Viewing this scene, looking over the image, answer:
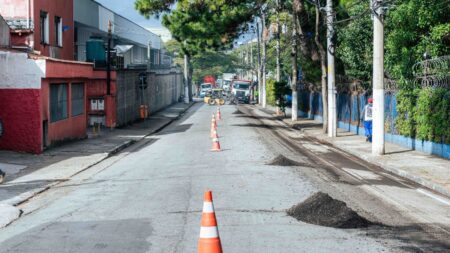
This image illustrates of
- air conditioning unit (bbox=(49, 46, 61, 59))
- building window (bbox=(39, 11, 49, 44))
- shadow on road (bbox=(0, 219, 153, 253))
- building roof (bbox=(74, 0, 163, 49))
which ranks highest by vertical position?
building roof (bbox=(74, 0, 163, 49))

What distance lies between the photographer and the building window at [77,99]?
97.9 ft

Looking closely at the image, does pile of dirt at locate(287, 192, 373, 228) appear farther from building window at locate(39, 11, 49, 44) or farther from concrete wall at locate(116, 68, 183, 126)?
concrete wall at locate(116, 68, 183, 126)

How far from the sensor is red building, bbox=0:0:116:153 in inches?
949

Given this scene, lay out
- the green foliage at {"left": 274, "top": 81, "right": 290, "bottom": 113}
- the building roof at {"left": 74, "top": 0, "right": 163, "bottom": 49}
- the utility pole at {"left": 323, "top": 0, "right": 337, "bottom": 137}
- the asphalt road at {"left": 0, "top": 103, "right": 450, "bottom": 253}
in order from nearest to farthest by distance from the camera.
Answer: the asphalt road at {"left": 0, "top": 103, "right": 450, "bottom": 253}, the utility pole at {"left": 323, "top": 0, "right": 337, "bottom": 137}, the building roof at {"left": 74, "top": 0, "right": 163, "bottom": 49}, the green foliage at {"left": 274, "top": 81, "right": 290, "bottom": 113}

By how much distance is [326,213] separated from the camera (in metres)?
11.0

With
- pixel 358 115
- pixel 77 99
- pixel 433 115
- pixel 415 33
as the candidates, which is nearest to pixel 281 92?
pixel 358 115

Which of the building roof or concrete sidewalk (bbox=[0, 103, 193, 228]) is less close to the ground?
the building roof

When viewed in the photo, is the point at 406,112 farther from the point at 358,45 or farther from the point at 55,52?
the point at 55,52

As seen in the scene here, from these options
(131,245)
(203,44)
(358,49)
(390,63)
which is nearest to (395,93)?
(390,63)

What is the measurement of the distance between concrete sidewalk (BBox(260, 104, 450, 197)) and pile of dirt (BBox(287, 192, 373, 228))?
191 inches

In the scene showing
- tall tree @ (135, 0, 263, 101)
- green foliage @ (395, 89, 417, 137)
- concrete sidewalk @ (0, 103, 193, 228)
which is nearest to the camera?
concrete sidewalk @ (0, 103, 193, 228)

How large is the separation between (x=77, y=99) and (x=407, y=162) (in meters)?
15.3

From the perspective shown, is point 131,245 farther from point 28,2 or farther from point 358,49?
point 358,49

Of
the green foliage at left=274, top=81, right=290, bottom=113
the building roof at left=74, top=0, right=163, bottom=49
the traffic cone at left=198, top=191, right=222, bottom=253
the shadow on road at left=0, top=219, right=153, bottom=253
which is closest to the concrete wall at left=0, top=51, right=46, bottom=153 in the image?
the shadow on road at left=0, top=219, right=153, bottom=253
